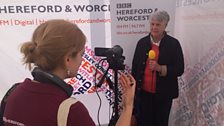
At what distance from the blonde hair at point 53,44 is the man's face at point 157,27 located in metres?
1.41

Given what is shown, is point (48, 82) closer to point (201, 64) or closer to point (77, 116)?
point (77, 116)

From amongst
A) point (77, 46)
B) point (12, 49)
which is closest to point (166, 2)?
point (12, 49)

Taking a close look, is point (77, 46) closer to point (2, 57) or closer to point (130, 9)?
point (130, 9)

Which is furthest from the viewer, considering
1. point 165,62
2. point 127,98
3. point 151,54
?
point 165,62

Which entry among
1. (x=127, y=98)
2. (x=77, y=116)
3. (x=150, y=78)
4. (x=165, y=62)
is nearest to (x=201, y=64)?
(x=165, y=62)

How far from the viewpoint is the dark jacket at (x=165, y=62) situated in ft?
6.89

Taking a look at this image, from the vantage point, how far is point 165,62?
6.93 ft

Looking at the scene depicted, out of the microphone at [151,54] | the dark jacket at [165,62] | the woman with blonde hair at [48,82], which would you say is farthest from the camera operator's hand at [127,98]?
the dark jacket at [165,62]

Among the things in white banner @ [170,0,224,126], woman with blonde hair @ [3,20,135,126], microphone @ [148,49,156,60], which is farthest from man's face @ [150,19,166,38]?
woman with blonde hair @ [3,20,135,126]

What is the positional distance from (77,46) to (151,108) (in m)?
1.63

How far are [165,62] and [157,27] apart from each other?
1.00 feet

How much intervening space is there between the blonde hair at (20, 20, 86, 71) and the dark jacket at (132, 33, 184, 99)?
1430mm

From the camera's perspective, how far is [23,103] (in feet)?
2.40

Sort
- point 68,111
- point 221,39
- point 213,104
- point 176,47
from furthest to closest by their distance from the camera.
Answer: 1. point 176,47
2. point 213,104
3. point 221,39
4. point 68,111
